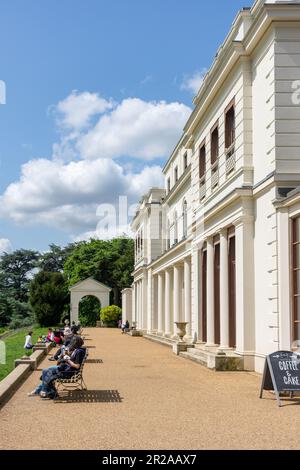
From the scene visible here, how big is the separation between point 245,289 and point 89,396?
6.65 meters

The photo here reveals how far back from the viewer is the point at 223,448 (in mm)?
8109

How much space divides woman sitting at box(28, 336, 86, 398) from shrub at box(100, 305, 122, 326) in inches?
2129

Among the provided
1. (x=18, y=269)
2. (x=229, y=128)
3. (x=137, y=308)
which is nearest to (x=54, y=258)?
(x=18, y=269)

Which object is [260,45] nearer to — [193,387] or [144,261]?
[193,387]

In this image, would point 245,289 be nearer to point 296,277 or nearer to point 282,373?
point 296,277

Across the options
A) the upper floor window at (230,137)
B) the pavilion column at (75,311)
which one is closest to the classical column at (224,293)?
the upper floor window at (230,137)

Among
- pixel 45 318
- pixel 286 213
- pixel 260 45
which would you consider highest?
pixel 260 45

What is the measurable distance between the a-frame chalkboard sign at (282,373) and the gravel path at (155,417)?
299 mm

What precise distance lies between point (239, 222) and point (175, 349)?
900 centimetres

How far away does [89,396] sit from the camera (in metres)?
13.5

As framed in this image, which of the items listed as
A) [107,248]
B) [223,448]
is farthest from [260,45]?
[107,248]

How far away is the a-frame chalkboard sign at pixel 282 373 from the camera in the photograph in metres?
12.3

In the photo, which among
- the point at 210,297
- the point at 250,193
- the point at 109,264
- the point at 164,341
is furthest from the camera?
the point at 109,264

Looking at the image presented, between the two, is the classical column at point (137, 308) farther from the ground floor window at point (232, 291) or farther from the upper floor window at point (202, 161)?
the ground floor window at point (232, 291)
